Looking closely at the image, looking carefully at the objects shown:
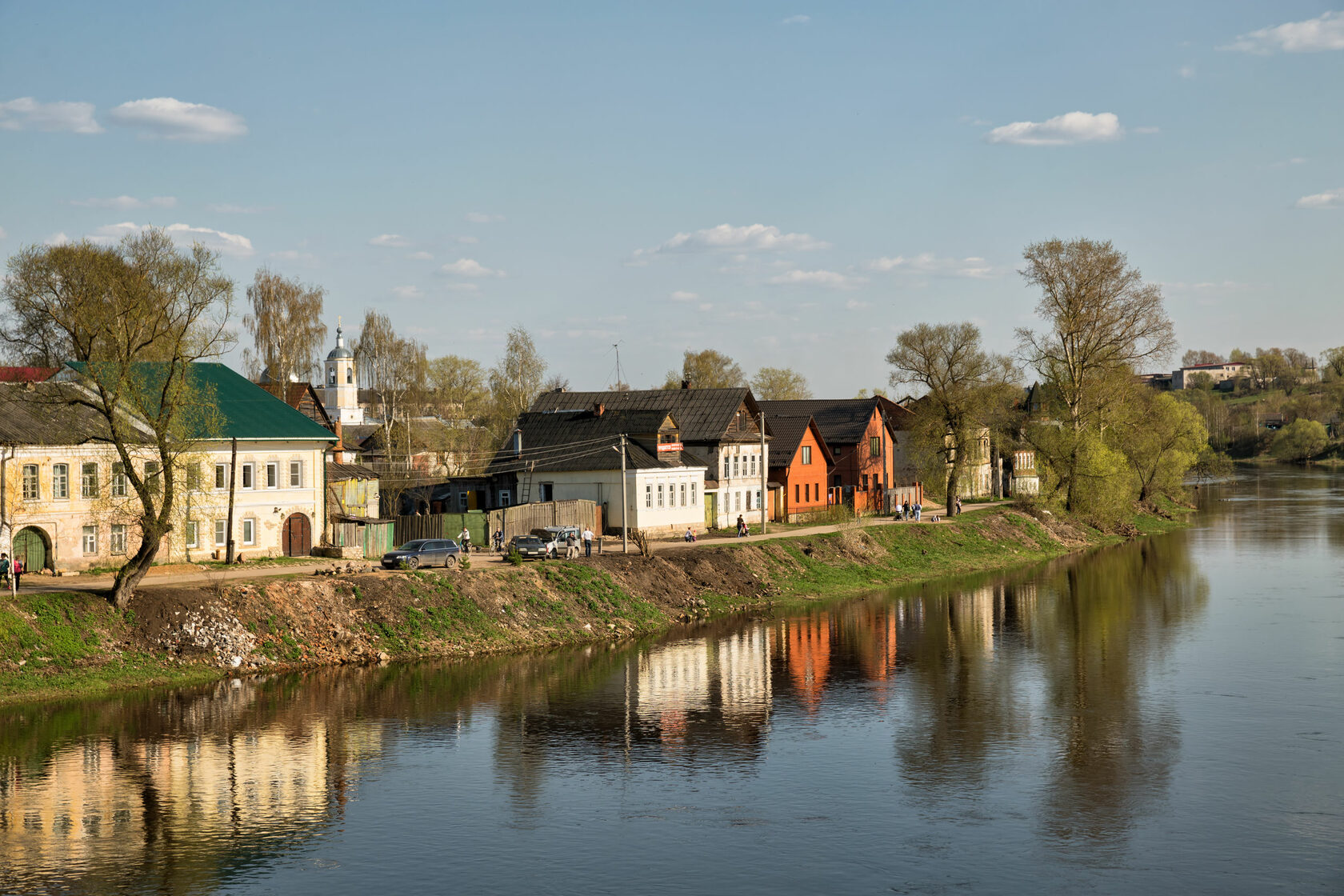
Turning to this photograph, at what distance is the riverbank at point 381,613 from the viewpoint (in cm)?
3953

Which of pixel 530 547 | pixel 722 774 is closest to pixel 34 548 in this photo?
pixel 530 547

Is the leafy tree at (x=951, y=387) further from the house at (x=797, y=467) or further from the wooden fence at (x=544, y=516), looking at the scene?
the wooden fence at (x=544, y=516)

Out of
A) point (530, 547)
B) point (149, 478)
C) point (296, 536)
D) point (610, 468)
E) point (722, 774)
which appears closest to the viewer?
point (722, 774)

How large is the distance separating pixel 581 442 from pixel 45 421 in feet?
106

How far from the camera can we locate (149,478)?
42.8 meters

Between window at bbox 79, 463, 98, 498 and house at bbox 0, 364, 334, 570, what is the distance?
0.12ft

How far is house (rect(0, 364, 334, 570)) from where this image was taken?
46.3 metres

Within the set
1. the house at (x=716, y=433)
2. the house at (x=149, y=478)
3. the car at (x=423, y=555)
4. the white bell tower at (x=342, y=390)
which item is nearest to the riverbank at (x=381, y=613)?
the car at (x=423, y=555)

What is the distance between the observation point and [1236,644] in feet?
160

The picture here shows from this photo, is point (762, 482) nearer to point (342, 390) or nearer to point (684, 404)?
point (684, 404)

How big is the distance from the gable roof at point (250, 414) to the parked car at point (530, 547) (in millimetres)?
9803

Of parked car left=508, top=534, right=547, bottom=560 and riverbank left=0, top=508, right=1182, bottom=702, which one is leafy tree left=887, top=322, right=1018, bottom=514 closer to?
riverbank left=0, top=508, right=1182, bottom=702

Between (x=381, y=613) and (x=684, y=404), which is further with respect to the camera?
(x=684, y=404)

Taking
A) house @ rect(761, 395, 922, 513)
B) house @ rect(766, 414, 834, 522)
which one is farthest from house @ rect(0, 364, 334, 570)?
house @ rect(761, 395, 922, 513)
